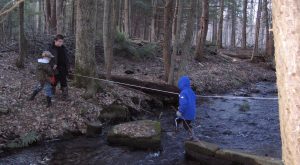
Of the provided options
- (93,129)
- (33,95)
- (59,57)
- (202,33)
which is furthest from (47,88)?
(202,33)

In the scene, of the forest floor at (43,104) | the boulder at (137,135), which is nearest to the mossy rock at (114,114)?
the forest floor at (43,104)

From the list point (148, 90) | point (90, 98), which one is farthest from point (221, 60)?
point (90, 98)

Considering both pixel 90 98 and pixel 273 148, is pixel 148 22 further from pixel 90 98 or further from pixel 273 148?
pixel 273 148

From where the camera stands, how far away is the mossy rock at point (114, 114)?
10914mm

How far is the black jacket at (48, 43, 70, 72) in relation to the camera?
10.4 m

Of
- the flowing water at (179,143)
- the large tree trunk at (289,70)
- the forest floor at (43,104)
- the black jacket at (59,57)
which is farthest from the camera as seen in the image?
the black jacket at (59,57)

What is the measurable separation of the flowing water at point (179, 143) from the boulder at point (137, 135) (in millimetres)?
215

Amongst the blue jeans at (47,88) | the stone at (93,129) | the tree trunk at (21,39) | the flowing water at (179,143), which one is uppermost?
the tree trunk at (21,39)

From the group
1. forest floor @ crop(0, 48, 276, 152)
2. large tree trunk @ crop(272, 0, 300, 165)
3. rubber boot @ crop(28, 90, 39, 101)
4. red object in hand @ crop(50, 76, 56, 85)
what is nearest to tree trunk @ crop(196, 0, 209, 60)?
forest floor @ crop(0, 48, 276, 152)

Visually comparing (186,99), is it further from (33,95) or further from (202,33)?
(202,33)

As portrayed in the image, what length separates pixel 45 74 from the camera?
Result: 1003 centimetres

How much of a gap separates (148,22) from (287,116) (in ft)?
131

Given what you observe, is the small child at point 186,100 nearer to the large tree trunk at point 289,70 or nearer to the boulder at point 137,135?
the boulder at point 137,135

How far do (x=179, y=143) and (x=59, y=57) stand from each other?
431 centimetres
